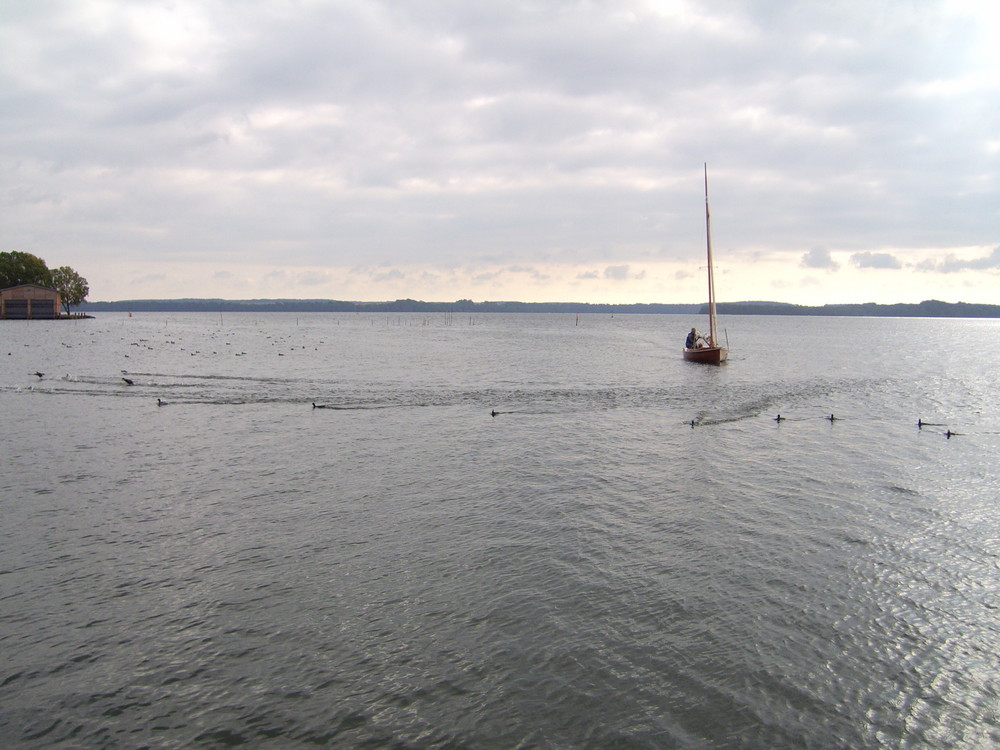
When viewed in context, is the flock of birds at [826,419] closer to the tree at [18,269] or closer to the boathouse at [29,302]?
the boathouse at [29,302]

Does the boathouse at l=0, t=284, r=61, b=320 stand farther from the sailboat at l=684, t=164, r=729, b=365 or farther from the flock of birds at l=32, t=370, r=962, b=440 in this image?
the sailboat at l=684, t=164, r=729, b=365

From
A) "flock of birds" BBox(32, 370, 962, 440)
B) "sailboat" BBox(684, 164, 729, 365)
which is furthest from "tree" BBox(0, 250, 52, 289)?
"sailboat" BBox(684, 164, 729, 365)

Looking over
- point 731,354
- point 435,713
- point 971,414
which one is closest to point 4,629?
point 435,713

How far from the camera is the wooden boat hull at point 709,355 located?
76688 mm

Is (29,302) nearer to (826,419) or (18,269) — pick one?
(18,269)

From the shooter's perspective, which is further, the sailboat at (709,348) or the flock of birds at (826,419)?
the sailboat at (709,348)

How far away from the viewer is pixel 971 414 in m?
44.2

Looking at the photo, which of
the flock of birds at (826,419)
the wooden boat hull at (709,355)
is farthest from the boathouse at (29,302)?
the wooden boat hull at (709,355)

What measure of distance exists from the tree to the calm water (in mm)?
195207

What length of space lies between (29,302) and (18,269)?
539 inches

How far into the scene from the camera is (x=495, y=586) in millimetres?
16094

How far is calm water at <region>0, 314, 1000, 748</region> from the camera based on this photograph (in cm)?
1135

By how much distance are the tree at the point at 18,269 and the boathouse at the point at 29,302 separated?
5.75 meters

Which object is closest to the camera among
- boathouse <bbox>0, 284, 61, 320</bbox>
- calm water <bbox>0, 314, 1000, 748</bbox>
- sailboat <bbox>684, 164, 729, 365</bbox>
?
calm water <bbox>0, 314, 1000, 748</bbox>
